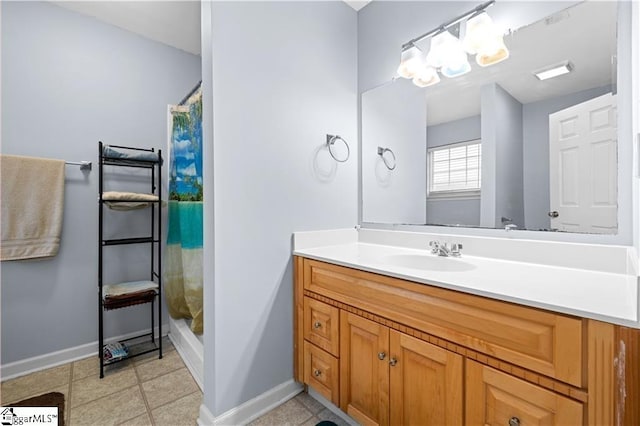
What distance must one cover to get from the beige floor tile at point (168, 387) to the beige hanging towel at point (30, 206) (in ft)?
3.77

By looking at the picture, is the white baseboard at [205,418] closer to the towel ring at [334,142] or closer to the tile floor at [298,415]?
the tile floor at [298,415]

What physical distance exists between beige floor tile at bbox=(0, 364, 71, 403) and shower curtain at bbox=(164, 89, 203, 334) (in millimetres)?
725

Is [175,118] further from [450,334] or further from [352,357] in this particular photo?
[450,334]

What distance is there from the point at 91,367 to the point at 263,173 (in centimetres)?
188

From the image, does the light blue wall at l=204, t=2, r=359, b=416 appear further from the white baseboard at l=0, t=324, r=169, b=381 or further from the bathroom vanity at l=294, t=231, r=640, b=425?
the white baseboard at l=0, t=324, r=169, b=381

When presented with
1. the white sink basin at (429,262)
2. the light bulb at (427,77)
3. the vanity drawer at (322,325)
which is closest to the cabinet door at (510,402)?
the white sink basin at (429,262)

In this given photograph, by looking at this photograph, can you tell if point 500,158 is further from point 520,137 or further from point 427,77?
point 427,77

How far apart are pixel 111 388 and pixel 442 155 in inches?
96.1

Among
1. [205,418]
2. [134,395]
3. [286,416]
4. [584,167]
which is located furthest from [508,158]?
[134,395]

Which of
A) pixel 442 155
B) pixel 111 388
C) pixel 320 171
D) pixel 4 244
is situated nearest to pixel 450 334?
pixel 442 155

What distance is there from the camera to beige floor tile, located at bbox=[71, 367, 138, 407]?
164cm

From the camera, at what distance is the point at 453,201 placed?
63.1 inches

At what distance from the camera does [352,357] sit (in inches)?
51.9

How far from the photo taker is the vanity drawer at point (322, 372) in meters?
1.40
